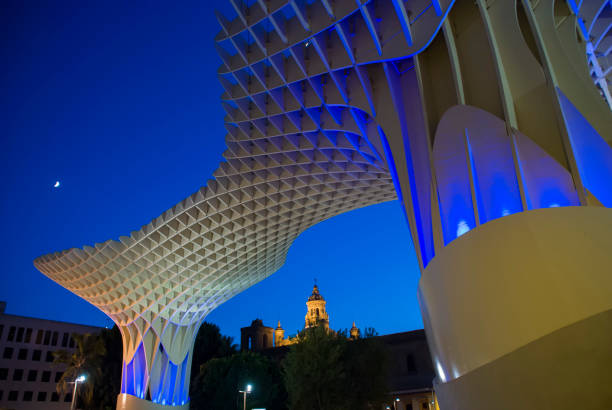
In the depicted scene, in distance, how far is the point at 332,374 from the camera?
75.6ft

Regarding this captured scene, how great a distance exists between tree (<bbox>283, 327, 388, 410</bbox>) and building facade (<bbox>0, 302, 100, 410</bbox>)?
5193 centimetres

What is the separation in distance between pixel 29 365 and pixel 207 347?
2602 cm

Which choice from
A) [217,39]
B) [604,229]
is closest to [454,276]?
[604,229]

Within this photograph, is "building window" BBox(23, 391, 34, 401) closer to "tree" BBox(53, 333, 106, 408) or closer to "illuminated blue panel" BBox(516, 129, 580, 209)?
"tree" BBox(53, 333, 106, 408)

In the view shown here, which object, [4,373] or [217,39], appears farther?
[4,373]

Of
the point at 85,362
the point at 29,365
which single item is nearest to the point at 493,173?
the point at 85,362

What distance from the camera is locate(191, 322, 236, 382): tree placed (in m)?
56.3

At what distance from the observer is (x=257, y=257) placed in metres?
37.2

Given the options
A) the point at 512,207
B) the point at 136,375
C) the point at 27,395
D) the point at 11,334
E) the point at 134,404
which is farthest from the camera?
the point at 11,334

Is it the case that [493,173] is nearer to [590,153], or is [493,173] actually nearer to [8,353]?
[590,153]

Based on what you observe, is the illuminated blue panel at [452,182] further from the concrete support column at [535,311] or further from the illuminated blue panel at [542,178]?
the concrete support column at [535,311]

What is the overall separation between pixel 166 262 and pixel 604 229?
3243cm

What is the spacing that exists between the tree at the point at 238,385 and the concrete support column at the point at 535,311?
125 feet

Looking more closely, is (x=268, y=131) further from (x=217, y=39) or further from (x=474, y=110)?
(x=474, y=110)
